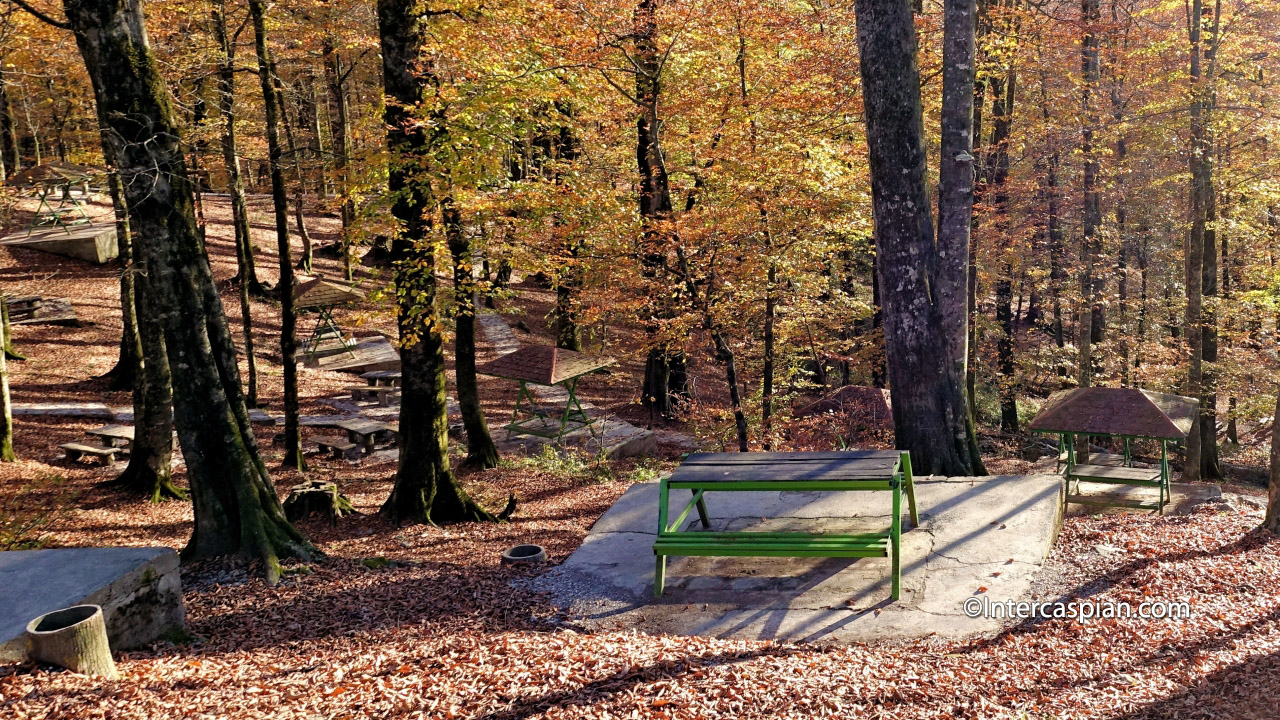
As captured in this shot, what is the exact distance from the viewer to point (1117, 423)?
984 cm

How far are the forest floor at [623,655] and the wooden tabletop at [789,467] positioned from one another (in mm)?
1038

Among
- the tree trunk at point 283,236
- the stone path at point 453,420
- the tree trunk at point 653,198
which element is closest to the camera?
the tree trunk at point 283,236

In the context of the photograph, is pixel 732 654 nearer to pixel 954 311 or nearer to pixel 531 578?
pixel 531 578

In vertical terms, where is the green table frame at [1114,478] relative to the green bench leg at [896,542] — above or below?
below

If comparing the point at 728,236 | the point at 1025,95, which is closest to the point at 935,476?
the point at 728,236

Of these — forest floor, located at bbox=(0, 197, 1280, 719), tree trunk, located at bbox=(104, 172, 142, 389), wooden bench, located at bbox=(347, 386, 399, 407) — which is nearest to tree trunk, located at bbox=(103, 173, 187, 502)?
tree trunk, located at bbox=(104, 172, 142, 389)

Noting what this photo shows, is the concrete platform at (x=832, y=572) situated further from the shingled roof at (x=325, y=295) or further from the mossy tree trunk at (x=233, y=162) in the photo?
the shingled roof at (x=325, y=295)

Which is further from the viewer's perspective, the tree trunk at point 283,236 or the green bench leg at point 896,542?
the tree trunk at point 283,236

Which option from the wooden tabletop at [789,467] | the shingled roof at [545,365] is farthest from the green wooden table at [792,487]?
the shingled roof at [545,365]

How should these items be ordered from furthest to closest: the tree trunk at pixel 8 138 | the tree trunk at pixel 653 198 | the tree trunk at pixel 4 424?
1. the tree trunk at pixel 8 138
2. the tree trunk at pixel 653 198
3. the tree trunk at pixel 4 424

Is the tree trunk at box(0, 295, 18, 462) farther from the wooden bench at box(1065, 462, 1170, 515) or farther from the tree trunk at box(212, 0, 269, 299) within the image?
the wooden bench at box(1065, 462, 1170, 515)

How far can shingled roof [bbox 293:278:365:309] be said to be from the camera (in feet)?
59.0

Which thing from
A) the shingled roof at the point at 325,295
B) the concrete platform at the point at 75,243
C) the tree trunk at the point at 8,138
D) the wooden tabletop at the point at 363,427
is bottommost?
the wooden tabletop at the point at 363,427

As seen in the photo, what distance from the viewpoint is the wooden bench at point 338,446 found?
13.9 m
